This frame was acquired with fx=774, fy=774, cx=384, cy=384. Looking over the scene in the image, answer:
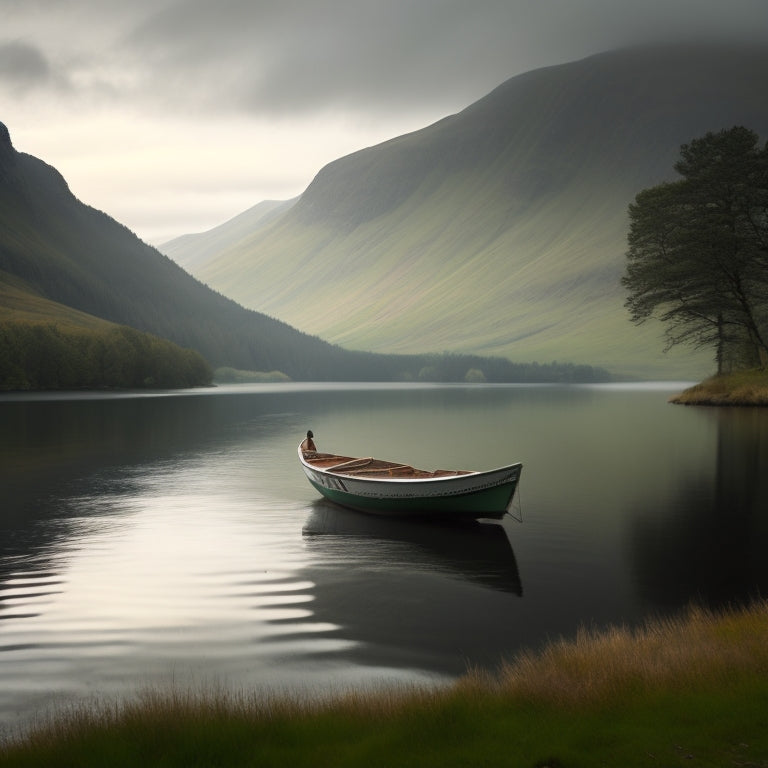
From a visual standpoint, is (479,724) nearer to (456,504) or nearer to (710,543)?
(456,504)

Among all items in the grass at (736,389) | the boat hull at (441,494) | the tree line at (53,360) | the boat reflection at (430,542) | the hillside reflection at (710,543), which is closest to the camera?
the hillside reflection at (710,543)

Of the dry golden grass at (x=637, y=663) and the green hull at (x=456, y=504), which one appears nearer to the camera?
the dry golden grass at (x=637, y=663)

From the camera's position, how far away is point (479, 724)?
1110cm

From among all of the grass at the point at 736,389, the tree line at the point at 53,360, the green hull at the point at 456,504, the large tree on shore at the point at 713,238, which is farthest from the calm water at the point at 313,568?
the tree line at the point at 53,360

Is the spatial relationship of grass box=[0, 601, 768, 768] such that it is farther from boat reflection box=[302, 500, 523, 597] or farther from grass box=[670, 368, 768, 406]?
grass box=[670, 368, 768, 406]

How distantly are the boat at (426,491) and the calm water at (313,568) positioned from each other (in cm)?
77

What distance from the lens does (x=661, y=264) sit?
3652 inches

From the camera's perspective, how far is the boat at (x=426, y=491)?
29688 mm

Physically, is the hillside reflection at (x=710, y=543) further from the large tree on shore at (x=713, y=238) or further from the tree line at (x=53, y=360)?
the tree line at (x=53, y=360)

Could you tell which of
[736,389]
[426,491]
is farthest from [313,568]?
[736,389]

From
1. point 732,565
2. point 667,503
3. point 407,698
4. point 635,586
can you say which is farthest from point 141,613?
point 667,503

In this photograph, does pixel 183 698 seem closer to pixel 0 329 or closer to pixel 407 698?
pixel 407 698

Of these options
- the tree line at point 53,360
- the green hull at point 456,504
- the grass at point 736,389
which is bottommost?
the green hull at point 456,504

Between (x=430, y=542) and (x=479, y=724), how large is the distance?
17.8 meters
